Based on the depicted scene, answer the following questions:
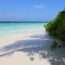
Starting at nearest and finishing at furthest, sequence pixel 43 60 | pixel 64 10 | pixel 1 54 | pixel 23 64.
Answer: pixel 23 64 < pixel 43 60 < pixel 1 54 < pixel 64 10

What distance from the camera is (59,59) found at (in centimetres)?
533

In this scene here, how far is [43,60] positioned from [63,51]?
127cm

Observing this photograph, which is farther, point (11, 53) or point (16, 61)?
point (11, 53)

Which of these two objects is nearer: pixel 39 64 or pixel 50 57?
pixel 39 64

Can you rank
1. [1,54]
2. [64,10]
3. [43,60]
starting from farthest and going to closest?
[64,10]
[1,54]
[43,60]

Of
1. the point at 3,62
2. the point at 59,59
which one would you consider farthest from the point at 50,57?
the point at 3,62

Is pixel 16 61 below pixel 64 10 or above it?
below

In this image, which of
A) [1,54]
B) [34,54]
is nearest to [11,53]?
[1,54]

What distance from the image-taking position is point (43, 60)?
17.3ft

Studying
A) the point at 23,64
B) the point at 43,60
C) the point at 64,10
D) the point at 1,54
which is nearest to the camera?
the point at 23,64

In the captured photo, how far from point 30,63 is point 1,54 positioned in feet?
4.49

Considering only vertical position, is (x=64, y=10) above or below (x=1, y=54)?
above

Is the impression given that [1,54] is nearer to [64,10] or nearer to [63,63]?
[63,63]

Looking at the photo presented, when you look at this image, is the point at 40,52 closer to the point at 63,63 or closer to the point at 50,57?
the point at 50,57
